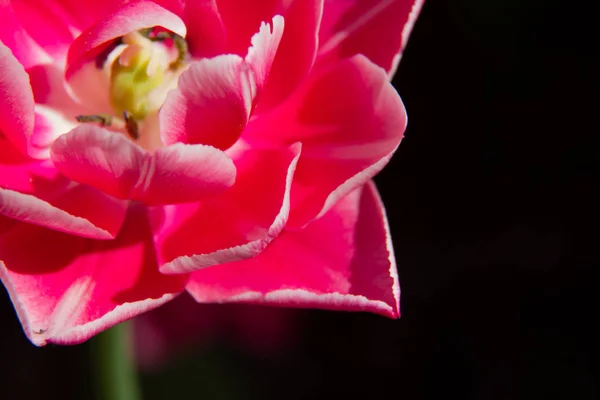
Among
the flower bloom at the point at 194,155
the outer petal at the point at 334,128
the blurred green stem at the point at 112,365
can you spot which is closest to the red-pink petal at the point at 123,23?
the flower bloom at the point at 194,155

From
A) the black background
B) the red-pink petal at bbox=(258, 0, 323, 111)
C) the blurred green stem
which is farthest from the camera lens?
the black background

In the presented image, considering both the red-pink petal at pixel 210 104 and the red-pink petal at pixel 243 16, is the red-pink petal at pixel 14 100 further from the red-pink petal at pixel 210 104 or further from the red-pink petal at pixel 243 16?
the red-pink petal at pixel 243 16

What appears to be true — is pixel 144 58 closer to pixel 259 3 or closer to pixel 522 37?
pixel 259 3

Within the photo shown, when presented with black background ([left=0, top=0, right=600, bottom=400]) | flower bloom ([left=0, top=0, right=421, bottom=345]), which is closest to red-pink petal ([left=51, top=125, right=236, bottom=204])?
flower bloom ([left=0, top=0, right=421, bottom=345])

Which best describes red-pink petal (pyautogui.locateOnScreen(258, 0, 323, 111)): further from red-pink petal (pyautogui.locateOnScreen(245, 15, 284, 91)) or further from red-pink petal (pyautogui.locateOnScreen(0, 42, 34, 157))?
red-pink petal (pyautogui.locateOnScreen(0, 42, 34, 157))

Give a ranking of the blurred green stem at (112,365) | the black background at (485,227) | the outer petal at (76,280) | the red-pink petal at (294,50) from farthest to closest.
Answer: the black background at (485,227)
the blurred green stem at (112,365)
the red-pink petal at (294,50)
the outer petal at (76,280)

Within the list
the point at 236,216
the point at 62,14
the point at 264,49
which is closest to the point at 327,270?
the point at 236,216
